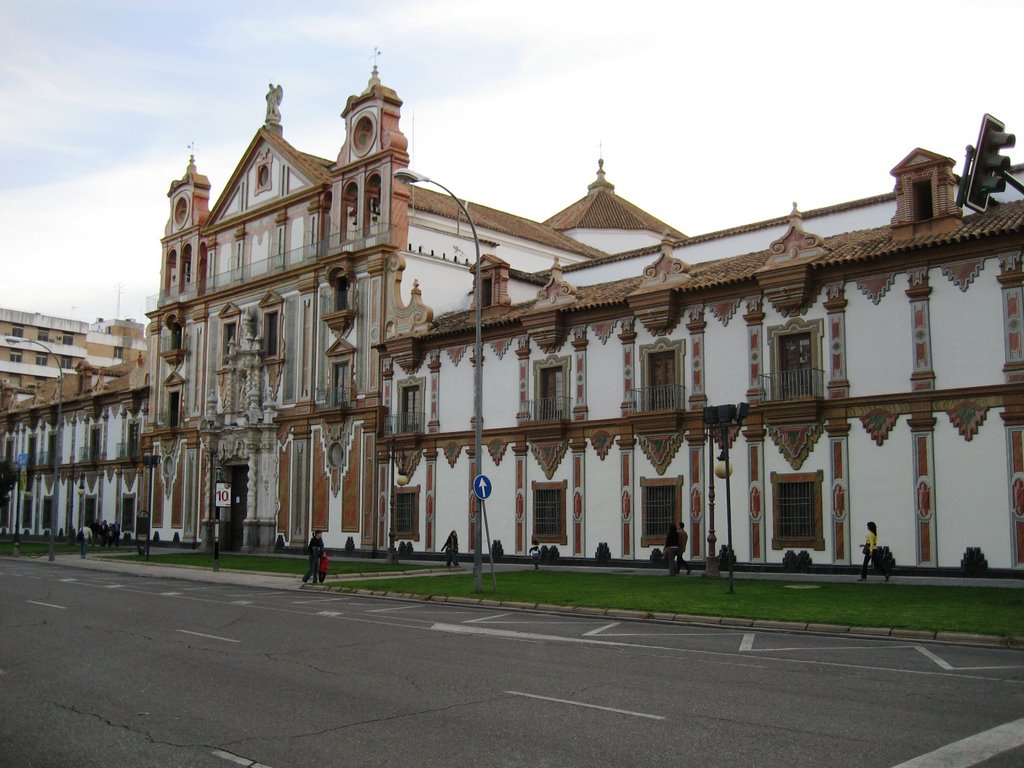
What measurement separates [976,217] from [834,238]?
454 cm

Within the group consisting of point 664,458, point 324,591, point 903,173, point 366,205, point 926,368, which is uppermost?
point 366,205

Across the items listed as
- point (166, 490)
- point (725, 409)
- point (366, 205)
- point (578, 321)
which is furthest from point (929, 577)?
point (166, 490)

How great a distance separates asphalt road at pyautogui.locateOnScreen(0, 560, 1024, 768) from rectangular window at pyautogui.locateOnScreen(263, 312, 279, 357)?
1194 inches

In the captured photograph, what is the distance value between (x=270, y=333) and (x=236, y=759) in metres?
40.8

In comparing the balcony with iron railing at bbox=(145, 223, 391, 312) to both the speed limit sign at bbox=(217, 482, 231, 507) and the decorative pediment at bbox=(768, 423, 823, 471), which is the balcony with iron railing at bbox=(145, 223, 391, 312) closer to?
the speed limit sign at bbox=(217, 482, 231, 507)

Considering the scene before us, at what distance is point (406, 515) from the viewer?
126 ft

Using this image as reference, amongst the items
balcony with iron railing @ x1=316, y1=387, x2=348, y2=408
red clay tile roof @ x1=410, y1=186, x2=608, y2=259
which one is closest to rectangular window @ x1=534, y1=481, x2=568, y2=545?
balcony with iron railing @ x1=316, y1=387, x2=348, y2=408

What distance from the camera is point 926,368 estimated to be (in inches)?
993

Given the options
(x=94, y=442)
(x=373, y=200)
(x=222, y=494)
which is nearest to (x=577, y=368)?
(x=222, y=494)

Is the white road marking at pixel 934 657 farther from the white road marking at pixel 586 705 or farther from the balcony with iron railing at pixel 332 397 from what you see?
the balcony with iron railing at pixel 332 397

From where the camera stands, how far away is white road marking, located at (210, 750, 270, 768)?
7199 millimetres

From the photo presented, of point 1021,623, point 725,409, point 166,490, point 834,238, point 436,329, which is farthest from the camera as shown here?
point 166,490

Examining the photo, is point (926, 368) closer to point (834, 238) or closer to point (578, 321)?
point (834, 238)

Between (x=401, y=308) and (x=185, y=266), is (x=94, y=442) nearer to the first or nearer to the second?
(x=185, y=266)
